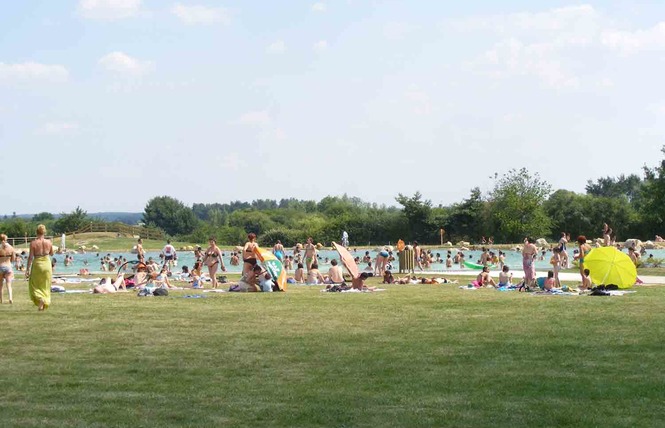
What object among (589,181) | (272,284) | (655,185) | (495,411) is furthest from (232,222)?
(495,411)

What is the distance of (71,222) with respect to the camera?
88875mm

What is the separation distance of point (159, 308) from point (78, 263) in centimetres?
4193

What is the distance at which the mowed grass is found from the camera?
26.7ft

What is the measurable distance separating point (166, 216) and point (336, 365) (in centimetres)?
11355

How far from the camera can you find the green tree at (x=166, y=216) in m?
122

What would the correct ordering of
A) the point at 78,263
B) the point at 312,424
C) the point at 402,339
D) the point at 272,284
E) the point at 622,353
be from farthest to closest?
the point at 78,263 < the point at 272,284 < the point at 402,339 < the point at 622,353 < the point at 312,424

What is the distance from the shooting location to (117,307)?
18109 mm

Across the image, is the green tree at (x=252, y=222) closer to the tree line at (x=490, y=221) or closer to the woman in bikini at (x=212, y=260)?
the tree line at (x=490, y=221)

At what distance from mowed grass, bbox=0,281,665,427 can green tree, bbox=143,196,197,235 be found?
105 meters

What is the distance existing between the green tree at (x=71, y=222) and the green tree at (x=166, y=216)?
3027 centimetres

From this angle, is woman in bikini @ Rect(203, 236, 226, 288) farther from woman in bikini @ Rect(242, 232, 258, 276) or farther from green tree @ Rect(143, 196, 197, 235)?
green tree @ Rect(143, 196, 197, 235)

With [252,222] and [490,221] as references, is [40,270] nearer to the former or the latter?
[490,221]

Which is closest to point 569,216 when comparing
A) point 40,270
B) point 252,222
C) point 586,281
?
point 252,222

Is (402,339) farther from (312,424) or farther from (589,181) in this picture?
(589,181)
